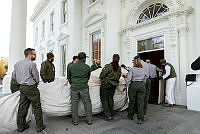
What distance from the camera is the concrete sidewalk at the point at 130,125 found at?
2859 mm

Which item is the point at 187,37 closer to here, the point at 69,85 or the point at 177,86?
the point at 177,86

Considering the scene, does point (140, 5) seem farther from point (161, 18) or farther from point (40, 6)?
point (40, 6)

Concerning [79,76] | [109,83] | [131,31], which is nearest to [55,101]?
[79,76]

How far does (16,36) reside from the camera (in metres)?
7.79

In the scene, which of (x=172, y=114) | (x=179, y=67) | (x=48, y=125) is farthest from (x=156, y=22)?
(x=48, y=125)

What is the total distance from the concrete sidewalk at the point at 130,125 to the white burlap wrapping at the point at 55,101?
0.32m

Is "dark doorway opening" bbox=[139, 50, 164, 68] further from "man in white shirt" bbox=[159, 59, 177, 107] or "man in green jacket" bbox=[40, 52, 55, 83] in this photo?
"man in green jacket" bbox=[40, 52, 55, 83]

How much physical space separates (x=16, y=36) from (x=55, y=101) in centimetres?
675

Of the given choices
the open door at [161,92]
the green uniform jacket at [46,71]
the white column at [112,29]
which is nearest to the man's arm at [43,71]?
the green uniform jacket at [46,71]

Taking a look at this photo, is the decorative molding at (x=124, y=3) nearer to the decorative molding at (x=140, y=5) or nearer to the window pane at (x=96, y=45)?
the decorative molding at (x=140, y=5)

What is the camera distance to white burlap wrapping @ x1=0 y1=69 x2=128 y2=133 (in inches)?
109

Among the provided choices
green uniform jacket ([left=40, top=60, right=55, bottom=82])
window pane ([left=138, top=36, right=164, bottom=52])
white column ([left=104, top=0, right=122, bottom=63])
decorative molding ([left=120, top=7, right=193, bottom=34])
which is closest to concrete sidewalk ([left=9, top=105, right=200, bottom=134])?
green uniform jacket ([left=40, top=60, right=55, bottom=82])

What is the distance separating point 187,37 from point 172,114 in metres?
3.06

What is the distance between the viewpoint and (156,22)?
5.77 m
